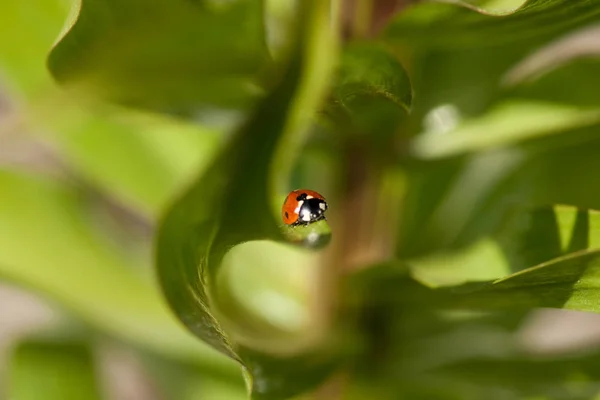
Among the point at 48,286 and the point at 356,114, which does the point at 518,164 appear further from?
the point at 48,286

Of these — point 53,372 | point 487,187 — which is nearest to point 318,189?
point 487,187

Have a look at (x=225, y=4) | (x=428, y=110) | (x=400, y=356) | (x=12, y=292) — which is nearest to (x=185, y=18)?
(x=225, y=4)

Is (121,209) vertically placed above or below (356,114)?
above

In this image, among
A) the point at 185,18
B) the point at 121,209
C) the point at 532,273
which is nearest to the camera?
the point at 532,273

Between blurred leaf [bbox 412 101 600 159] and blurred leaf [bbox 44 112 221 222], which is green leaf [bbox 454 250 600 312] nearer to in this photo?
blurred leaf [bbox 412 101 600 159]

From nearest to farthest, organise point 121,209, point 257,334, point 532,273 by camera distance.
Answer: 1. point 532,273
2. point 257,334
3. point 121,209

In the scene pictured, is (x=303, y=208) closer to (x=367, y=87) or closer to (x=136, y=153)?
(x=367, y=87)

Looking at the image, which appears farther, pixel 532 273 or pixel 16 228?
pixel 16 228

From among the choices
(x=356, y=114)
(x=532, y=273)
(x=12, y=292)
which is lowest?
(x=532, y=273)
